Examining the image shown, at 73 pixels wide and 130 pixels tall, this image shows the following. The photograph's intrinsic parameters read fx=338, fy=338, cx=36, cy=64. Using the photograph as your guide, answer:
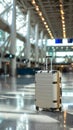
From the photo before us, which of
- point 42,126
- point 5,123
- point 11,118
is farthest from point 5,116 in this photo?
point 42,126

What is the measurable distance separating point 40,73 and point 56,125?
3.11 metres

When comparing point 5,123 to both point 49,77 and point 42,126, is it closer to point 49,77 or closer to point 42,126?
point 42,126

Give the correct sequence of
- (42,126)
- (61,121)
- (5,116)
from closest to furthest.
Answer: (42,126) < (61,121) < (5,116)

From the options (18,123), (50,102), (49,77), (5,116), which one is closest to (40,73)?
(49,77)

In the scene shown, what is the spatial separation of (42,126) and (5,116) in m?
1.98

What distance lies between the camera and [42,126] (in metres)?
8.13

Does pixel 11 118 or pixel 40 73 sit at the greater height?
pixel 40 73

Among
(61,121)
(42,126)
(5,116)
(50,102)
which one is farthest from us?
(50,102)

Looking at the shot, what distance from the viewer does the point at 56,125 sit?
8281 millimetres

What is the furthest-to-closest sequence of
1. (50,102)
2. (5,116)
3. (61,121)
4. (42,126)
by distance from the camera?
(50,102), (5,116), (61,121), (42,126)

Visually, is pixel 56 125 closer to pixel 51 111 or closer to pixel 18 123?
pixel 18 123

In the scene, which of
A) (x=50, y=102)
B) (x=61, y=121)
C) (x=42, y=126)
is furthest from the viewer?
(x=50, y=102)

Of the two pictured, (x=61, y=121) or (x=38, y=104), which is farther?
(x=38, y=104)

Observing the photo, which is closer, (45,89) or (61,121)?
(61,121)
